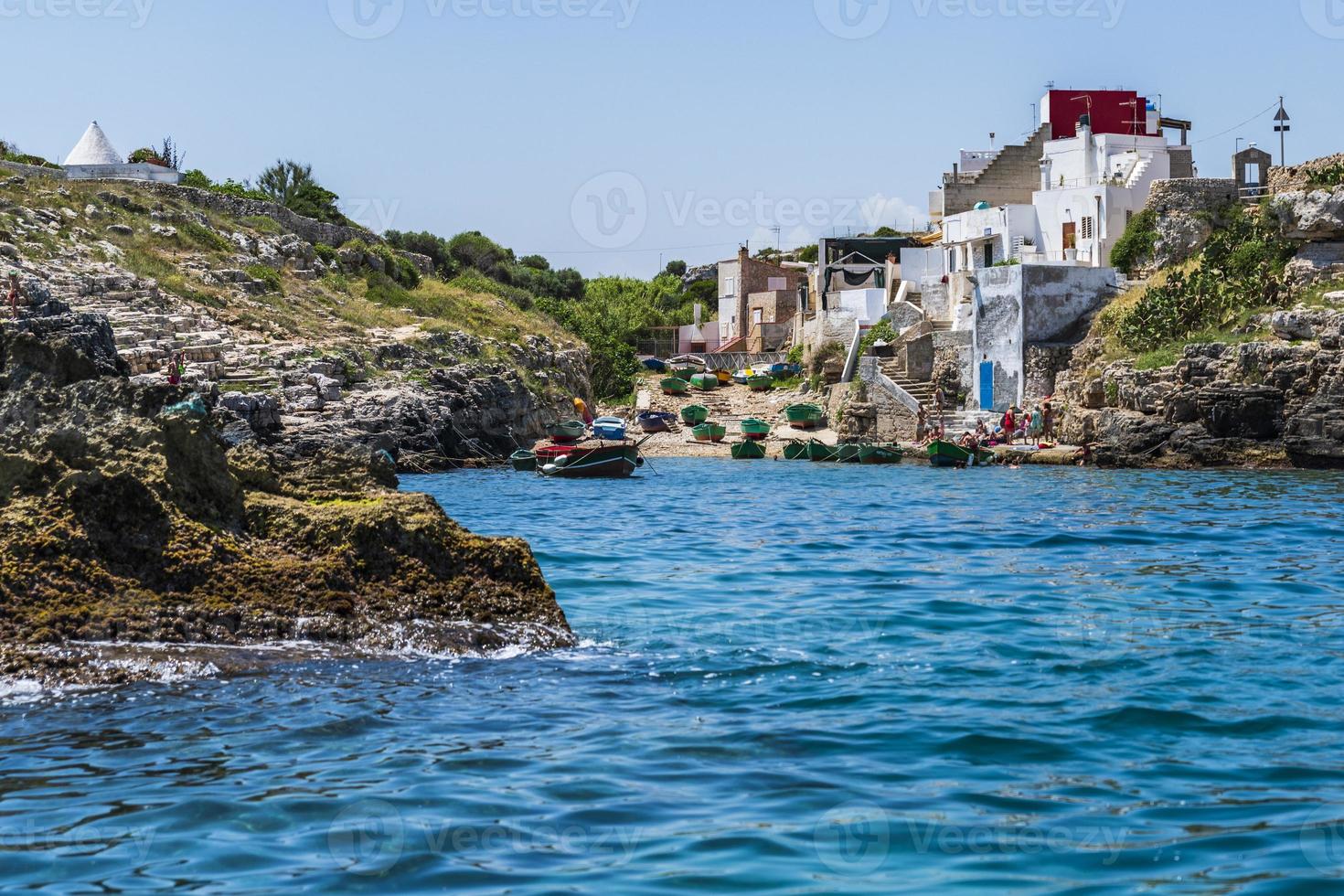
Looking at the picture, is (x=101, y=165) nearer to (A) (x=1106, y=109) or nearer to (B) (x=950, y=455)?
(B) (x=950, y=455)

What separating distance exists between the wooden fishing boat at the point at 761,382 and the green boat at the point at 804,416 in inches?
396

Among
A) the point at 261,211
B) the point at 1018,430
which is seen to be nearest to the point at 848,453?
the point at 1018,430

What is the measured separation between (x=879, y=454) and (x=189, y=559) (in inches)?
1530

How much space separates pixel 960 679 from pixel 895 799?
9.97ft

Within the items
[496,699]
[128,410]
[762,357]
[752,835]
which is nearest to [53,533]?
[128,410]

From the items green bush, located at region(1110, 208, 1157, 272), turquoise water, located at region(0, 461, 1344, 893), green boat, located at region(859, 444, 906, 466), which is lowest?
turquoise water, located at region(0, 461, 1344, 893)

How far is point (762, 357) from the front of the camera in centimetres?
7881

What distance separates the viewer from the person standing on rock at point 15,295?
32906 mm

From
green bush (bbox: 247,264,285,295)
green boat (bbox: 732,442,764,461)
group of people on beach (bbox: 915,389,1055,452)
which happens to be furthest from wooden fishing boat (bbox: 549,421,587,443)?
green bush (bbox: 247,264,285,295)

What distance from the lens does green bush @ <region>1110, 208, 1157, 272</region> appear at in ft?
169

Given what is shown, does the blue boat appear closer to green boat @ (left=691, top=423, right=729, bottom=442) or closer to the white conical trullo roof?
green boat @ (left=691, top=423, right=729, bottom=442)

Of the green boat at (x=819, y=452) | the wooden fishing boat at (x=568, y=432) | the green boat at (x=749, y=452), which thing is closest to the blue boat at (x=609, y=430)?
the wooden fishing boat at (x=568, y=432)

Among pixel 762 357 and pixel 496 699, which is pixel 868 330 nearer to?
pixel 762 357

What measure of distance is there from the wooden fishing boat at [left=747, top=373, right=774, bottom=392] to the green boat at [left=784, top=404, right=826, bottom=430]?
10055mm
